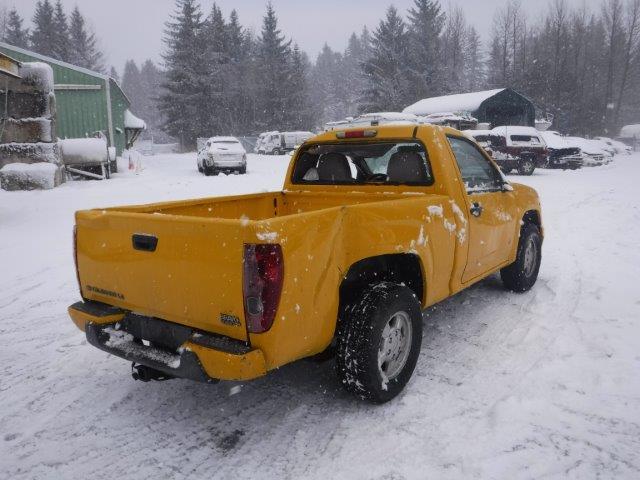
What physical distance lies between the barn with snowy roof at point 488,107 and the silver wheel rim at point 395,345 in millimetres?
32475

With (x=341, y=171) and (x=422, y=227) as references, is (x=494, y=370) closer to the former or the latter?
(x=422, y=227)

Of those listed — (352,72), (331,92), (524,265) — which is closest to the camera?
(524,265)

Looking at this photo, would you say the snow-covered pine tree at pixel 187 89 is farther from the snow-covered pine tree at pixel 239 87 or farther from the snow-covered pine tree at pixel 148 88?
the snow-covered pine tree at pixel 148 88

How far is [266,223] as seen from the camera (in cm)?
244

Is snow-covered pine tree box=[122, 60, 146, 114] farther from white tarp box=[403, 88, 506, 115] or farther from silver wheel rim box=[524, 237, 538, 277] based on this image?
silver wheel rim box=[524, 237, 538, 277]

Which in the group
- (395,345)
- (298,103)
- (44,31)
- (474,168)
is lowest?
(395,345)

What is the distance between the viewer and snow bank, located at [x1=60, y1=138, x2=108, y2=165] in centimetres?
1617

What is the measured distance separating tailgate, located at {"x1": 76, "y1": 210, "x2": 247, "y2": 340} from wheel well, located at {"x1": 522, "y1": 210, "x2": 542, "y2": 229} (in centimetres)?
415

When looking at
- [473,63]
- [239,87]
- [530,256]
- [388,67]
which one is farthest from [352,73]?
[530,256]

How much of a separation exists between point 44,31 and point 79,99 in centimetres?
4810

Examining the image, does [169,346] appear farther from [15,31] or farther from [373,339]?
[15,31]

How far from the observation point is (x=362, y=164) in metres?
5.17

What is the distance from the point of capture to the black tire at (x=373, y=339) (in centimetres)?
300

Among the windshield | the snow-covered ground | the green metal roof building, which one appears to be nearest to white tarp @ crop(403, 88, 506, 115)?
the green metal roof building
